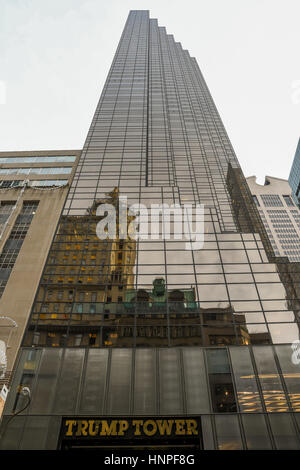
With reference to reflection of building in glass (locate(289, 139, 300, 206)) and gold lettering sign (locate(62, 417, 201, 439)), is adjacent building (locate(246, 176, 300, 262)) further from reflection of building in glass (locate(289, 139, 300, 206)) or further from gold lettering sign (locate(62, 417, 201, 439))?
gold lettering sign (locate(62, 417, 201, 439))

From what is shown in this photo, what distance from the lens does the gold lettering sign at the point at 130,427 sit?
1611 cm

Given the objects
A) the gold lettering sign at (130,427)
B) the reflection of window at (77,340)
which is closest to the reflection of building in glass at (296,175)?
the reflection of window at (77,340)

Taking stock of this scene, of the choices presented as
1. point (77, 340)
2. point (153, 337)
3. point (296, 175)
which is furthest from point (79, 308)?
point (296, 175)

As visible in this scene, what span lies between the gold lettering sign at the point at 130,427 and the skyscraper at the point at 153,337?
0.06 metres

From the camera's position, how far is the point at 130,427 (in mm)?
16359

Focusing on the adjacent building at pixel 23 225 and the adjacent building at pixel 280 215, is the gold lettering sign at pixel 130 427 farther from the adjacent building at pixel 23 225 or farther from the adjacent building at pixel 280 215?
the adjacent building at pixel 280 215

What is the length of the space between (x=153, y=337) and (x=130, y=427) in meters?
5.87

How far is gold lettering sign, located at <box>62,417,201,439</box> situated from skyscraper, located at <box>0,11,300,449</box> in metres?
0.06

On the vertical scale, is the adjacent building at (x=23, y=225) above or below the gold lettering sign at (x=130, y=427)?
above

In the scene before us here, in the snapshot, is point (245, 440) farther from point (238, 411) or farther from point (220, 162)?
point (220, 162)

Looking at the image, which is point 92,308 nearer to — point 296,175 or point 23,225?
point 23,225

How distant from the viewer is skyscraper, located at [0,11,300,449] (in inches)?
645

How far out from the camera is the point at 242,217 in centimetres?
3562
